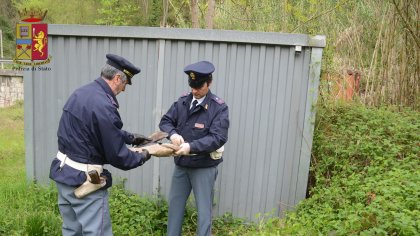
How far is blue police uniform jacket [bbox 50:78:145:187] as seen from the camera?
2.87 meters

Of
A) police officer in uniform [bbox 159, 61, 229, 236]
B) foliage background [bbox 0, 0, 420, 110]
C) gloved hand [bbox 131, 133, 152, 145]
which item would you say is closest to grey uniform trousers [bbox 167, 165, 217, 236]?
police officer in uniform [bbox 159, 61, 229, 236]

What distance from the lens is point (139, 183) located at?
4.80 metres

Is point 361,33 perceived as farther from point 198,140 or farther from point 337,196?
point 198,140

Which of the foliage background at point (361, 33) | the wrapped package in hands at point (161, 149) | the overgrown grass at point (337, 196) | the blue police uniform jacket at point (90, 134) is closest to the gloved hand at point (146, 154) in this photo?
the wrapped package in hands at point (161, 149)

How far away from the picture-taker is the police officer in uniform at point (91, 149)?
2883 mm

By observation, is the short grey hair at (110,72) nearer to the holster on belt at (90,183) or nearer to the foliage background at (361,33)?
the holster on belt at (90,183)

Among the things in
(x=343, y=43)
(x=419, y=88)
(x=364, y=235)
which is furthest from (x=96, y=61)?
(x=419, y=88)

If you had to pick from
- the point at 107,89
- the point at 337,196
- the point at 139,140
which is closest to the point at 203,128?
the point at 139,140

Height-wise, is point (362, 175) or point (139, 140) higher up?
point (139, 140)

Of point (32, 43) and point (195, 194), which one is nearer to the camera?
point (195, 194)

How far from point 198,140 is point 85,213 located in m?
1.19

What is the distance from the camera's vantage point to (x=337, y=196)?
395cm

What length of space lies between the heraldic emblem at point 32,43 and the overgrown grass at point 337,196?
5.83ft

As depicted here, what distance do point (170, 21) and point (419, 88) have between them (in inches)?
498
